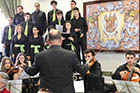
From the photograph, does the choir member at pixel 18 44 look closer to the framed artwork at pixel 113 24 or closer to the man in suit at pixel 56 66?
the framed artwork at pixel 113 24

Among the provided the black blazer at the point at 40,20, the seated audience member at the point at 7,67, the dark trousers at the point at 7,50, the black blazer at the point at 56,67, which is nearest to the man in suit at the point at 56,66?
the black blazer at the point at 56,67

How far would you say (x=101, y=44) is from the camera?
5234 mm

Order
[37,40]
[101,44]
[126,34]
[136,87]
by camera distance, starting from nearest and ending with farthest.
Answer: [136,87]
[37,40]
[126,34]
[101,44]

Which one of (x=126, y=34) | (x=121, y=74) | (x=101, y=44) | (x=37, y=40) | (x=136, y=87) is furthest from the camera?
(x=101, y=44)

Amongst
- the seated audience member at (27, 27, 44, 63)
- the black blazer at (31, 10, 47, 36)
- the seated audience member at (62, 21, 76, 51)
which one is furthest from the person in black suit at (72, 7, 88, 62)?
the black blazer at (31, 10, 47, 36)

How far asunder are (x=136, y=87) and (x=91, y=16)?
3.29m

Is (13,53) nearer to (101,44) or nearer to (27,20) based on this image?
(27,20)

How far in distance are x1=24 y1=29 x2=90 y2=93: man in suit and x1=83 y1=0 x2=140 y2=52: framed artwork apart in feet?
10.1

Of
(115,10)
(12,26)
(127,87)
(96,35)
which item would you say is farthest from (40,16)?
(127,87)

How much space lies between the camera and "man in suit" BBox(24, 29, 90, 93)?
6.41ft

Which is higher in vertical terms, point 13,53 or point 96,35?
point 96,35

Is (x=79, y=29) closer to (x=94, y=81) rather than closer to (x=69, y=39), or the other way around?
(x=69, y=39)

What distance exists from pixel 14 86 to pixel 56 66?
1008 mm

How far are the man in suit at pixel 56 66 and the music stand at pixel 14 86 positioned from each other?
760mm
